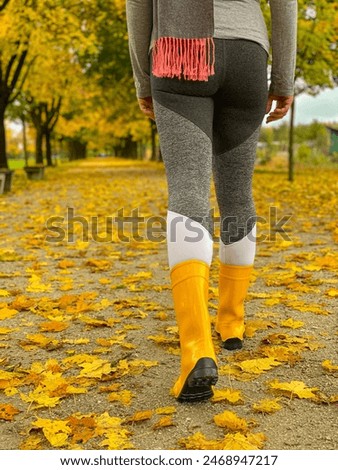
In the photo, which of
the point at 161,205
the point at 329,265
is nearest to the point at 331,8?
the point at 161,205

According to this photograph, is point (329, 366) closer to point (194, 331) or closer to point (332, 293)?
point (194, 331)

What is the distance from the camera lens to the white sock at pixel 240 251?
8.75 ft

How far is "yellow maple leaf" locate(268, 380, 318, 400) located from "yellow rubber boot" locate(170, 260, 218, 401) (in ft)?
1.00

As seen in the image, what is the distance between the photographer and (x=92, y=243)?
620 centimetres

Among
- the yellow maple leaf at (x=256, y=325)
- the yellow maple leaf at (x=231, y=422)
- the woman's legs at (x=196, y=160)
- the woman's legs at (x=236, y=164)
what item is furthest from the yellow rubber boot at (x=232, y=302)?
the yellow maple leaf at (x=231, y=422)

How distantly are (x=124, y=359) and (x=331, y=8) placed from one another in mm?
9656

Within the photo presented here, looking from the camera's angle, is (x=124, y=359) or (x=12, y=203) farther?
(x=12, y=203)

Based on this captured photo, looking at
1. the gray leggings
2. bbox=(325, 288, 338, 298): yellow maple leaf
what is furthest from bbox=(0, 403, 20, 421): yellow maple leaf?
bbox=(325, 288, 338, 298): yellow maple leaf

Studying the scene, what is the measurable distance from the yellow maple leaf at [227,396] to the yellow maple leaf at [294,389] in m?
0.16

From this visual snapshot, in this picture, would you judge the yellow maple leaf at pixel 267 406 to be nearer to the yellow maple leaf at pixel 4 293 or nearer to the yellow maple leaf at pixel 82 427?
the yellow maple leaf at pixel 82 427

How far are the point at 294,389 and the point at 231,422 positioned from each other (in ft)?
1.36

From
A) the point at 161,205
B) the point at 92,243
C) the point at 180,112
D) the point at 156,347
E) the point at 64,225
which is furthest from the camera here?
the point at 161,205
